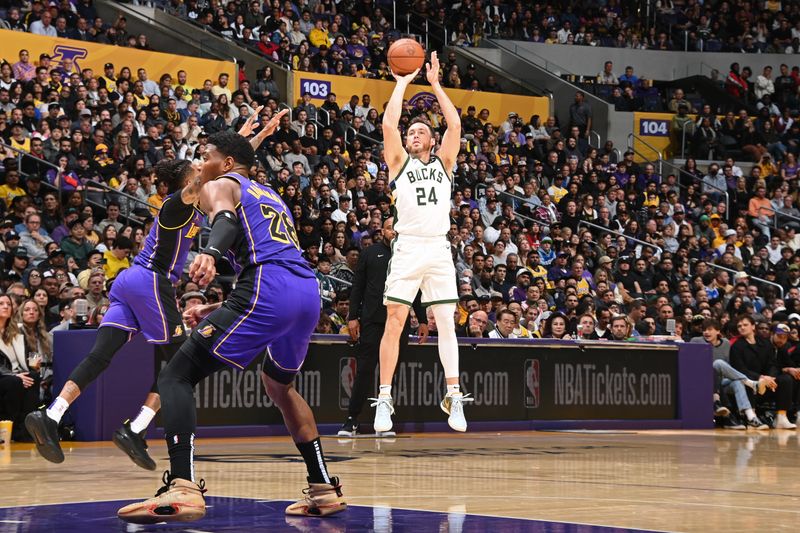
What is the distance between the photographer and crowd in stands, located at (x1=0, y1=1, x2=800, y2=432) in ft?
46.4

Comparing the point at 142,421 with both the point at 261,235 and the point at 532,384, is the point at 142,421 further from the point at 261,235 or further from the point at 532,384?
the point at 532,384

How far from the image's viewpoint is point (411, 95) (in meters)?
24.5

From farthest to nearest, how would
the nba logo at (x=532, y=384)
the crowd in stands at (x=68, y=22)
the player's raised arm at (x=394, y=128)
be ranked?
the crowd in stands at (x=68, y=22) → the nba logo at (x=532, y=384) → the player's raised arm at (x=394, y=128)

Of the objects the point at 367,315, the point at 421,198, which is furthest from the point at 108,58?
the point at 421,198

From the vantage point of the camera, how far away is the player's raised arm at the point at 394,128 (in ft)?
27.7

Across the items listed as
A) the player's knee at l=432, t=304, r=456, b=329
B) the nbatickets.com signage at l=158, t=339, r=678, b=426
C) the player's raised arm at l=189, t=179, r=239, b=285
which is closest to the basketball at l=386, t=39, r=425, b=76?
the player's knee at l=432, t=304, r=456, b=329

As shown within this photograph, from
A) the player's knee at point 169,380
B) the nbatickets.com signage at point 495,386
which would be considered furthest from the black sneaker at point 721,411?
the player's knee at point 169,380

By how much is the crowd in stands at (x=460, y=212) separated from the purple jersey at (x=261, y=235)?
206 inches

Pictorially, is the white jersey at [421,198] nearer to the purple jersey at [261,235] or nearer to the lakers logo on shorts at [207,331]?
the purple jersey at [261,235]

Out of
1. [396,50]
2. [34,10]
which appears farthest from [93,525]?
[34,10]

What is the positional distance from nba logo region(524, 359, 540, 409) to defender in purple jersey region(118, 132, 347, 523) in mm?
7769

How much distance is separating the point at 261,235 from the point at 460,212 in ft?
46.0

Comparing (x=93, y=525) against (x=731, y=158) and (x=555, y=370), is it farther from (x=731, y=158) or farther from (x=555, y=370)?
(x=731, y=158)

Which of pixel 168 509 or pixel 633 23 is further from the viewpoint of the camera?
pixel 633 23
